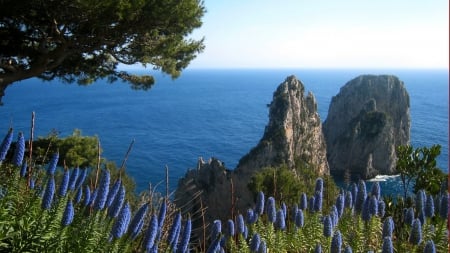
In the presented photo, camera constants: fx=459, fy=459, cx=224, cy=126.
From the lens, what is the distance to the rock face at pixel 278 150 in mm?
41906

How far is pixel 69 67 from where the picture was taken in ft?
52.0

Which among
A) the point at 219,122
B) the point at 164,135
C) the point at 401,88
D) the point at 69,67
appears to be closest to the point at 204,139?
the point at 164,135

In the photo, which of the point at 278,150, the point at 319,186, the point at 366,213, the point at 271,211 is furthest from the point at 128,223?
the point at 278,150

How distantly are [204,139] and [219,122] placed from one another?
18.7 m

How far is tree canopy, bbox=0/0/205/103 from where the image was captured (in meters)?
12.5

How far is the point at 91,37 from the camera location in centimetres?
1384

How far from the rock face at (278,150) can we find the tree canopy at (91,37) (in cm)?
2304

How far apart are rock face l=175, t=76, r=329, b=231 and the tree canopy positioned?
907 inches

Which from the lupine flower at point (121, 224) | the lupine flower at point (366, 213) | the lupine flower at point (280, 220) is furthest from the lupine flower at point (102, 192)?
the lupine flower at point (366, 213)

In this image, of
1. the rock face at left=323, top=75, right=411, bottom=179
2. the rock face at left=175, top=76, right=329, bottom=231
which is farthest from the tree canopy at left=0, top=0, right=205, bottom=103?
the rock face at left=323, top=75, right=411, bottom=179

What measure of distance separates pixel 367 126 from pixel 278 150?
28670 mm

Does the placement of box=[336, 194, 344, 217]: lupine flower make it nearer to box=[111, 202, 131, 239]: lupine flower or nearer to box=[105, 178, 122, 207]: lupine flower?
box=[105, 178, 122, 207]: lupine flower

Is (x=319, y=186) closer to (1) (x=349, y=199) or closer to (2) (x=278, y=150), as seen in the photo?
(1) (x=349, y=199)

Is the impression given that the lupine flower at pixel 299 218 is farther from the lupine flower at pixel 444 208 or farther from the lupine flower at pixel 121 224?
the lupine flower at pixel 121 224
